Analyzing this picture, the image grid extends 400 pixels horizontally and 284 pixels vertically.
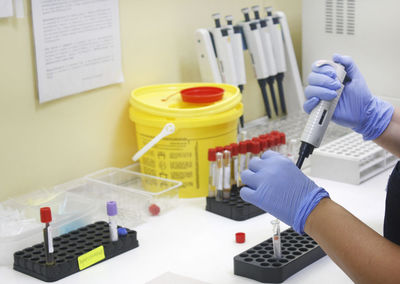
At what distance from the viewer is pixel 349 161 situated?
214 cm

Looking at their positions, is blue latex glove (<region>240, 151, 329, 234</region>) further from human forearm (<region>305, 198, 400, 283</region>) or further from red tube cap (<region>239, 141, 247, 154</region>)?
red tube cap (<region>239, 141, 247, 154</region>)

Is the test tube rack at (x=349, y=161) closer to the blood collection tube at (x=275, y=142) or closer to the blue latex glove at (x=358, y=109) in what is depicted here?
the blood collection tube at (x=275, y=142)

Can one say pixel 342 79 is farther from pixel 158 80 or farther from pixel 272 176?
pixel 158 80

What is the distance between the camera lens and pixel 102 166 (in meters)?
2.18

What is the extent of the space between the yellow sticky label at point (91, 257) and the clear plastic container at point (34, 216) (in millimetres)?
177

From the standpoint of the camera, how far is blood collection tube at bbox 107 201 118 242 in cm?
167

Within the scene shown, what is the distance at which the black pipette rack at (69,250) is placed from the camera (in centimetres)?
157

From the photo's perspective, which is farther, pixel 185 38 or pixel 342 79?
pixel 185 38

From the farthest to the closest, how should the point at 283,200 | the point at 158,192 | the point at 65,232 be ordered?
the point at 158,192 → the point at 65,232 → the point at 283,200

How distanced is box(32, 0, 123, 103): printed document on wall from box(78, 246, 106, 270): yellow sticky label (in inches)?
21.4

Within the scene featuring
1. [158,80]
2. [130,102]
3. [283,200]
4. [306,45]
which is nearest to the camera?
[283,200]

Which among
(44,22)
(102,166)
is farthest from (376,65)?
(44,22)

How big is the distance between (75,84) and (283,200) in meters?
0.92

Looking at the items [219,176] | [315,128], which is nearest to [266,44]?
[219,176]
